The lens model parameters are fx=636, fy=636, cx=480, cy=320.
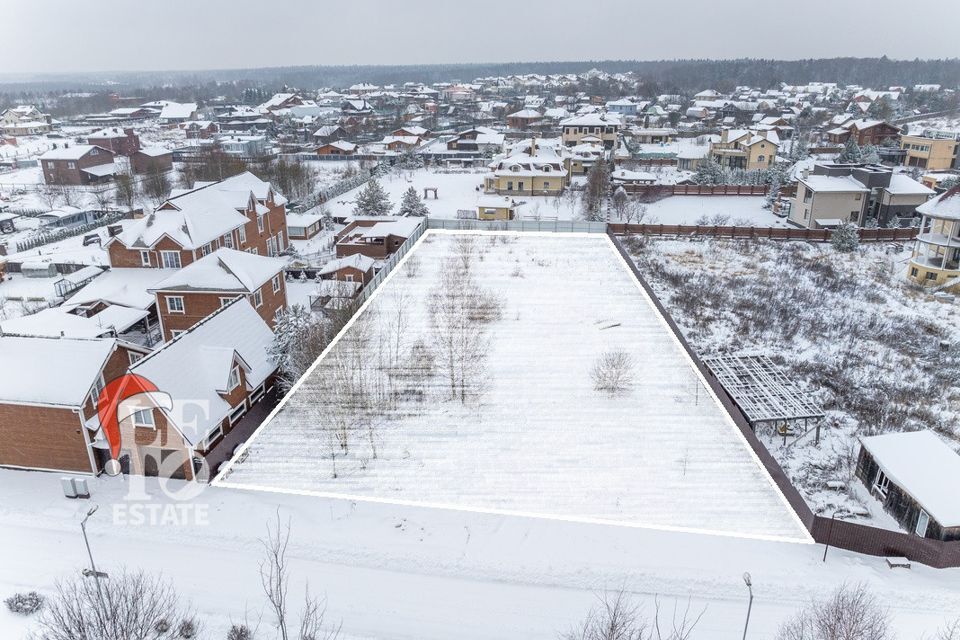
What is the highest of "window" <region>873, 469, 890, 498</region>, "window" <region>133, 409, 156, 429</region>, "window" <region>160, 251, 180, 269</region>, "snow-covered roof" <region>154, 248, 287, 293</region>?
"snow-covered roof" <region>154, 248, 287, 293</region>

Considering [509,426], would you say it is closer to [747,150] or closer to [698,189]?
[698,189]

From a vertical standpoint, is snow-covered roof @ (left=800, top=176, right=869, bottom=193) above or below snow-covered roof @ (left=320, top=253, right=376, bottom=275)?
above

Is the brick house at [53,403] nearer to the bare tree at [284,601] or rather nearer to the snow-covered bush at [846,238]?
the bare tree at [284,601]

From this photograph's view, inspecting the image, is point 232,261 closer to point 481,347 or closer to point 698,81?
point 481,347

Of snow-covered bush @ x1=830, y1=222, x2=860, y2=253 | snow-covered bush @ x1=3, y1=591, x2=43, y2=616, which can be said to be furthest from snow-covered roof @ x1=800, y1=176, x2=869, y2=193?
snow-covered bush @ x1=3, y1=591, x2=43, y2=616

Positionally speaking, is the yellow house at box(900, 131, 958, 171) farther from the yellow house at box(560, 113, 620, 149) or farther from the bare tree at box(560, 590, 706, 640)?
the bare tree at box(560, 590, 706, 640)

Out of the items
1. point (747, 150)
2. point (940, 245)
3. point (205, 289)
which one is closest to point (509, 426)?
point (205, 289)
